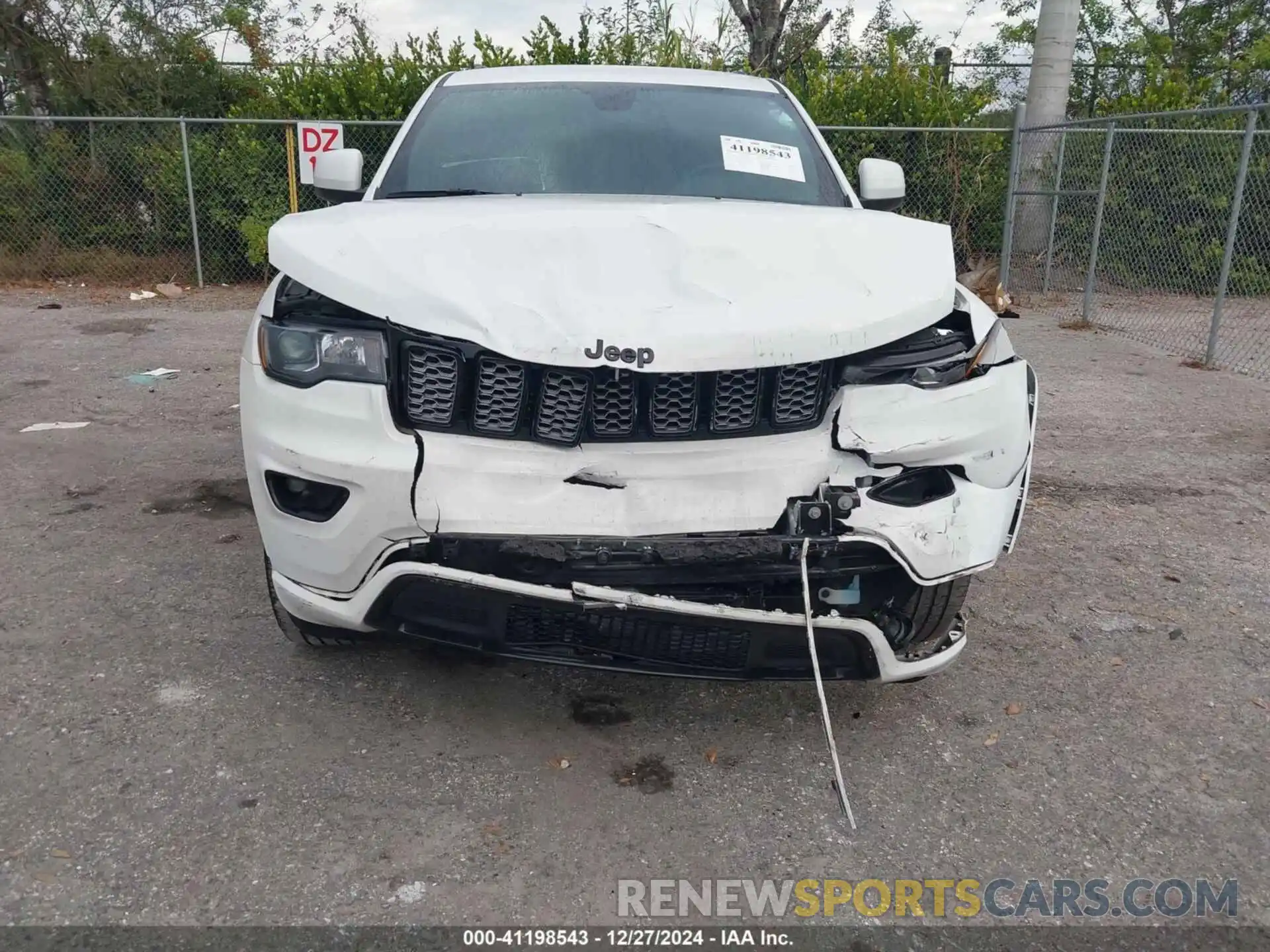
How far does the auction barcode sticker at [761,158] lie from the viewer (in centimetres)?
361

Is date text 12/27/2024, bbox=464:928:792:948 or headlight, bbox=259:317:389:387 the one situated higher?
headlight, bbox=259:317:389:387

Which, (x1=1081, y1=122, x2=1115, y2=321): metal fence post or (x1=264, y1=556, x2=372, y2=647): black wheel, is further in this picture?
(x1=1081, y1=122, x2=1115, y2=321): metal fence post

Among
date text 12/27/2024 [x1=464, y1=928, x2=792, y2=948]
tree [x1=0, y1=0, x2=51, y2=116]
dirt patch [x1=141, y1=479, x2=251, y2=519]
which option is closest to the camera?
date text 12/27/2024 [x1=464, y1=928, x2=792, y2=948]

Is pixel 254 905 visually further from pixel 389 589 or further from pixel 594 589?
pixel 594 589

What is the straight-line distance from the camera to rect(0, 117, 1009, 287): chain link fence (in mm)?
11484

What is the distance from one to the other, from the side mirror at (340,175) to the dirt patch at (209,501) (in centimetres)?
150

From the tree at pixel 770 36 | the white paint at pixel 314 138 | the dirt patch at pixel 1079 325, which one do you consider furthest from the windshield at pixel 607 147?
the tree at pixel 770 36

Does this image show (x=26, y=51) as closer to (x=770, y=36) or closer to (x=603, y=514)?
(x=770, y=36)

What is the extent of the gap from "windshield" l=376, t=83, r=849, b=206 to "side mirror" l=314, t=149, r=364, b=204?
25 cm

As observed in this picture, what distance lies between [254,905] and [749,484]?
4.64 feet

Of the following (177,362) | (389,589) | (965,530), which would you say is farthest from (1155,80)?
(389,589)

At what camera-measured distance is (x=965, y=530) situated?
2.42 meters

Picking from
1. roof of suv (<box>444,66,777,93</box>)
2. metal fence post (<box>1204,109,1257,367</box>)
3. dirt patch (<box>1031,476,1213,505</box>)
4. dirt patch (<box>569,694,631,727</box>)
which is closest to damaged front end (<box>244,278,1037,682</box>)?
dirt patch (<box>569,694,631,727</box>)

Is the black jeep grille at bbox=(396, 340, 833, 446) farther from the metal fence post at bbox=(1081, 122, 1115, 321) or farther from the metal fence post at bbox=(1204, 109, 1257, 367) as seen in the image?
the metal fence post at bbox=(1081, 122, 1115, 321)
